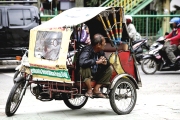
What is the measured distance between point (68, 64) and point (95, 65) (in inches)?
17.2

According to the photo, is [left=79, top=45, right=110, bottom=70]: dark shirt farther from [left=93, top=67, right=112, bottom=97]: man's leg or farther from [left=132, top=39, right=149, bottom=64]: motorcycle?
[left=132, top=39, right=149, bottom=64]: motorcycle

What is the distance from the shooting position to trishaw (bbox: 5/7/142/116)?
28.2ft

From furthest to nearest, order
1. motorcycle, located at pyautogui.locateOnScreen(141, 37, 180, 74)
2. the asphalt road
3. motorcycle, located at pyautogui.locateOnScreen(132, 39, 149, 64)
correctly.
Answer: motorcycle, located at pyautogui.locateOnScreen(132, 39, 149, 64) < motorcycle, located at pyautogui.locateOnScreen(141, 37, 180, 74) < the asphalt road

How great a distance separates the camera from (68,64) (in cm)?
877

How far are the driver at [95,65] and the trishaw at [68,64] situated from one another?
10 cm

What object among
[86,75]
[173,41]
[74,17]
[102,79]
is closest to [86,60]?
[86,75]

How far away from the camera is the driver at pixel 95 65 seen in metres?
8.66

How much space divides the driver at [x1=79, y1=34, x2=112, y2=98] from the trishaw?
105mm

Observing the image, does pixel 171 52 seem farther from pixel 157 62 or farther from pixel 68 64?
pixel 68 64

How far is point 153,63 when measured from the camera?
1602 cm

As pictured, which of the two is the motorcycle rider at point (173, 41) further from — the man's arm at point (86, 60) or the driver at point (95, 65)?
the man's arm at point (86, 60)

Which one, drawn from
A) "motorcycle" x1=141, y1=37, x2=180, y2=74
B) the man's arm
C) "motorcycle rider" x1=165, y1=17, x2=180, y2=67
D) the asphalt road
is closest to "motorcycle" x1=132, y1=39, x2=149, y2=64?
"motorcycle" x1=141, y1=37, x2=180, y2=74

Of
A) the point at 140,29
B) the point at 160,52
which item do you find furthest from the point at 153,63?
the point at 140,29

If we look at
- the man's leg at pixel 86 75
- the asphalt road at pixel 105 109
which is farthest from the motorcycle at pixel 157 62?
the man's leg at pixel 86 75
